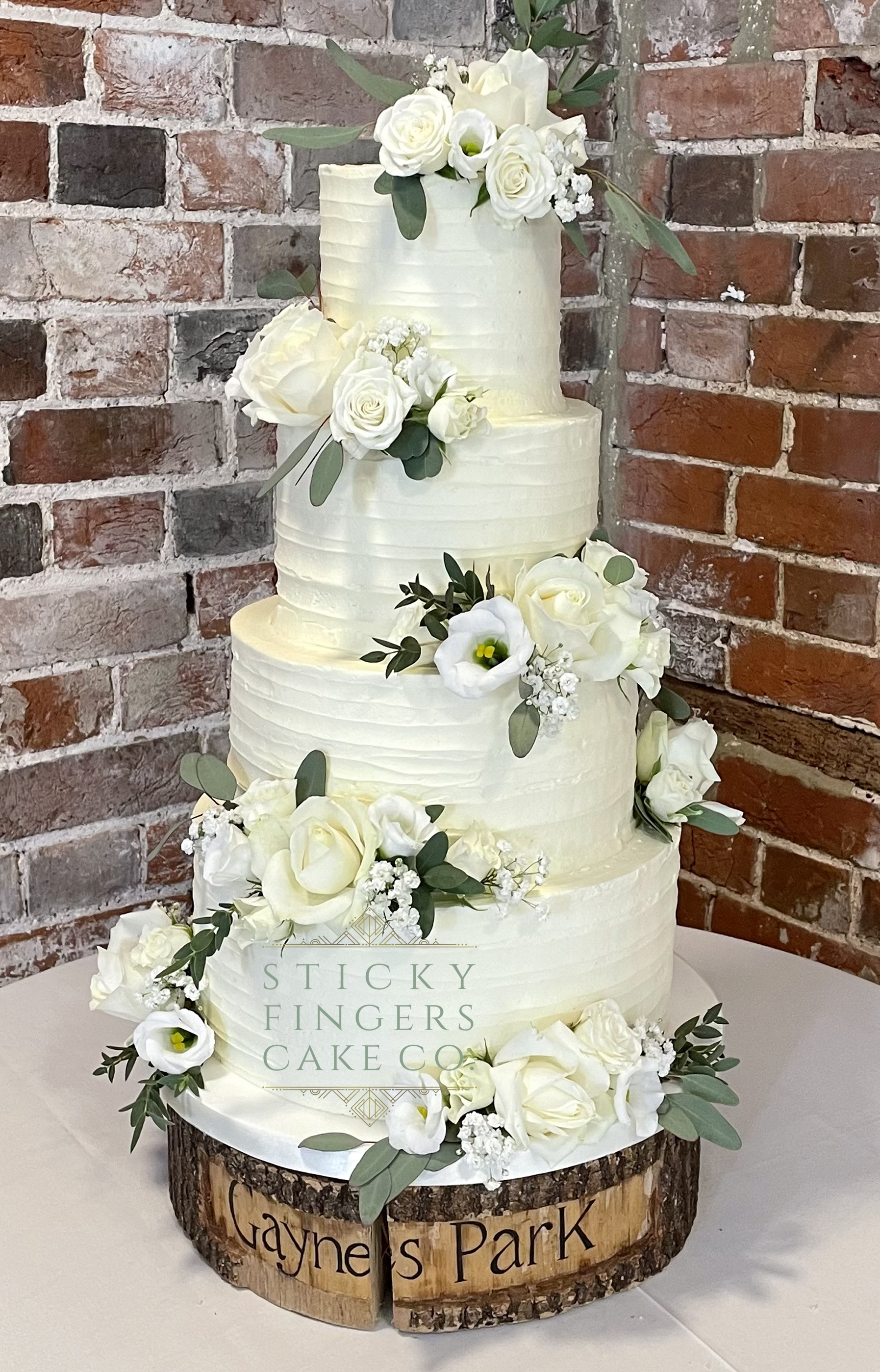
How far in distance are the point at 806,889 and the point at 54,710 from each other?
0.84 metres

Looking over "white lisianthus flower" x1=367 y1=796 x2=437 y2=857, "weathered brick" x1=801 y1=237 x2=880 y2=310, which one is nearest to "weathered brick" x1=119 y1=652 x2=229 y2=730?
"white lisianthus flower" x1=367 y1=796 x2=437 y2=857

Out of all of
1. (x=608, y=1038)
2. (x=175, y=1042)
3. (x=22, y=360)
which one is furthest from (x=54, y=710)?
(x=608, y=1038)

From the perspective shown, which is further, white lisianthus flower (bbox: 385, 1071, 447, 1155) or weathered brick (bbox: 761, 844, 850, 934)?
weathered brick (bbox: 761, 844, 850, 934)

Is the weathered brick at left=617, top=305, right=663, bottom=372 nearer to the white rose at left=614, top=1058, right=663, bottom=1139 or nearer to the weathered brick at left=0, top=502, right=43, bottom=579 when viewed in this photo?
the weathered brick at left=0, top=502, right=43, bottom=579

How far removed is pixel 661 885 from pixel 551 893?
0.12 meters

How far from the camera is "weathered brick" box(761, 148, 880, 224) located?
135 cm

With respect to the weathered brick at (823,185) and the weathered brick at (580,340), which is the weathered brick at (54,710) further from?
the weathered brick at (823,185)

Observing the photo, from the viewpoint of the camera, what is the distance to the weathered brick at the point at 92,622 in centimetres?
134

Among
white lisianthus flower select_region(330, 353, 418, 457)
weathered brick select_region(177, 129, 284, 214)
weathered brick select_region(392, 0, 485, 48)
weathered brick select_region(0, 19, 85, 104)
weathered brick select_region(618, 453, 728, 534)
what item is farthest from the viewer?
weathered brick select_region(618, 453, 728, 534)

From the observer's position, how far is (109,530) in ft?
4.50

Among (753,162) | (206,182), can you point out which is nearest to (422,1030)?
(206,182)

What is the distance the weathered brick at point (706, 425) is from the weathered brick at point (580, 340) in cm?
6

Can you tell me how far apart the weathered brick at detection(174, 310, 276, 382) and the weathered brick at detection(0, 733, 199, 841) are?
1.24 ft

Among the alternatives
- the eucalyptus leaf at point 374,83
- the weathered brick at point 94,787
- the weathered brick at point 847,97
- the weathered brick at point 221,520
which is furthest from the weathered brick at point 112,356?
the weathered brick at point 847,97
